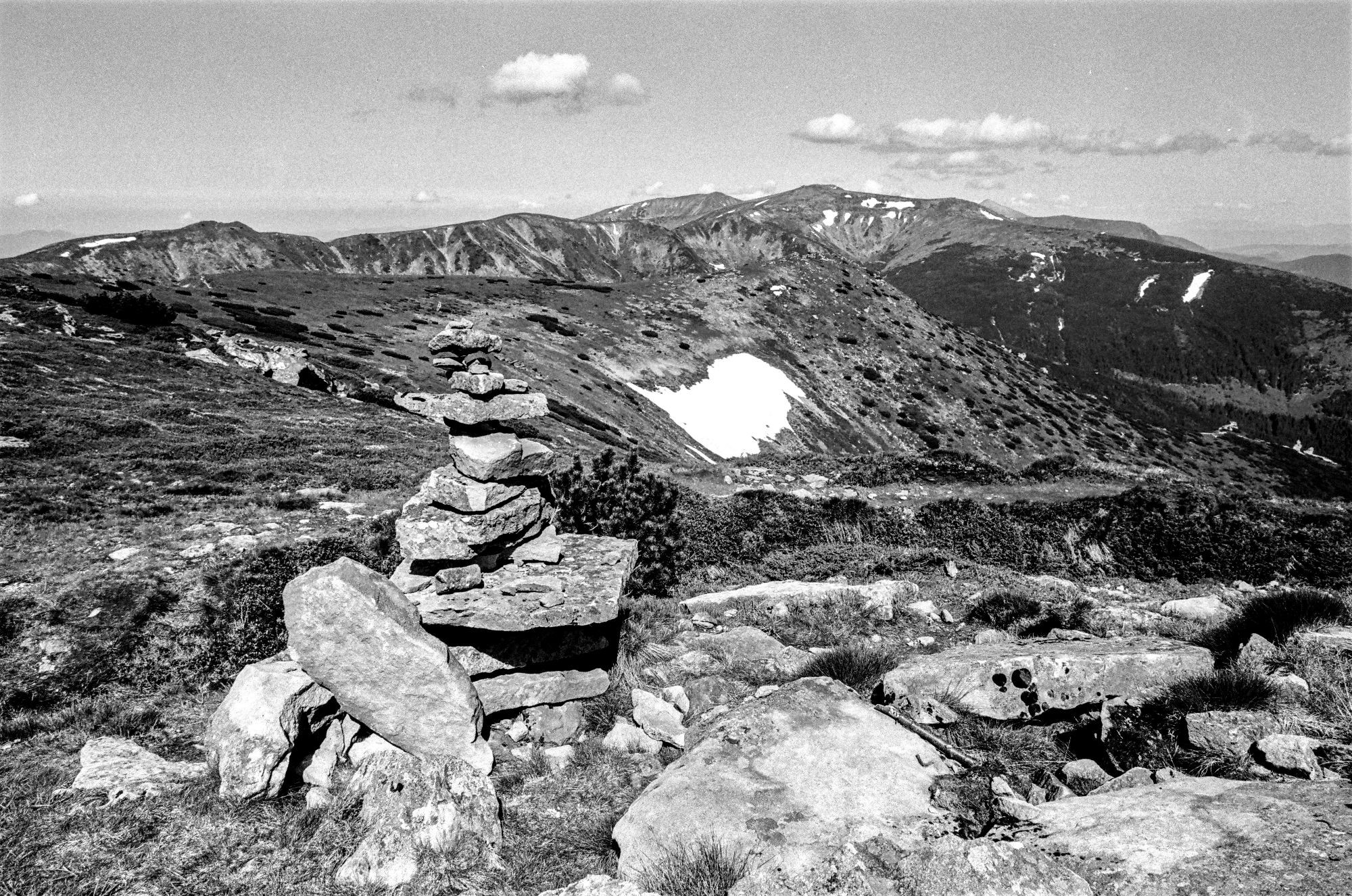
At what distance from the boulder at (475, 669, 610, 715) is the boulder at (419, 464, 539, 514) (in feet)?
8.33

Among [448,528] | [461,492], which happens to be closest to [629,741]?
[448,528]

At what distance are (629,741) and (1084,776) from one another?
5.09 metres

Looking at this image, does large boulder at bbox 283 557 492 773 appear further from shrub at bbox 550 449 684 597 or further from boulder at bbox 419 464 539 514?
shrub at bbox 550 449 684 597

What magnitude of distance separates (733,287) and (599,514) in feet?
302

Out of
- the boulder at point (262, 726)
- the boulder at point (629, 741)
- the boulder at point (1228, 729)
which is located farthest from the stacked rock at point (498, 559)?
the boulder at point (1228, 729)

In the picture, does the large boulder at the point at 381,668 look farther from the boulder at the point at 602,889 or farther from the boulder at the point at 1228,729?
the boulder at the point at 1228,729

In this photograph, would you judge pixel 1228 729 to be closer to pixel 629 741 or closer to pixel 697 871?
pixel 697 871

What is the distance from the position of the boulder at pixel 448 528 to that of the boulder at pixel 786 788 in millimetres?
4597

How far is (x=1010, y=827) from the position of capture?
19.8 feet

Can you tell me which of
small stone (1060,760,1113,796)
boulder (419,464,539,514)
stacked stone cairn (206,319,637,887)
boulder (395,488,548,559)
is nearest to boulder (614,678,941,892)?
small stone (1060,760,1113,796)

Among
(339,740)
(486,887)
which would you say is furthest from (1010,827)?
(339,740)

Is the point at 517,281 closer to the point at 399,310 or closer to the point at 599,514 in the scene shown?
the point at 399,310

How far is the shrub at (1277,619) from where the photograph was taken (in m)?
9.88

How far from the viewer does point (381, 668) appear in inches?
330
